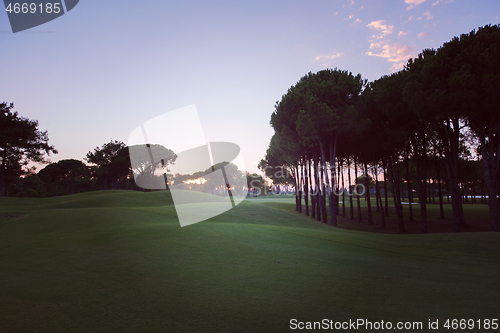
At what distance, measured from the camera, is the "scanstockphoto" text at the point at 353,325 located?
155 inches

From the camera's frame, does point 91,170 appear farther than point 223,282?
Yes

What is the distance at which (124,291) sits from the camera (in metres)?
5.18

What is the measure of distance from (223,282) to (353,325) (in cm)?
271

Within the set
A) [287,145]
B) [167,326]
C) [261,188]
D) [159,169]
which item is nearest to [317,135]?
[287,145]

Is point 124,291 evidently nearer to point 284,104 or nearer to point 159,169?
point 284,104

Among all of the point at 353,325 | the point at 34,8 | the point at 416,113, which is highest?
the point at 34,8

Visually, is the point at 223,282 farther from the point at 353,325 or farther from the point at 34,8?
the point at 34,8

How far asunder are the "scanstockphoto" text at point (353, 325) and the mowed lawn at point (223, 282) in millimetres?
102

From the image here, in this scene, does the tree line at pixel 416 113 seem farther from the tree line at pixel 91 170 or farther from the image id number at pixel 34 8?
the tree line at pixel 91 170

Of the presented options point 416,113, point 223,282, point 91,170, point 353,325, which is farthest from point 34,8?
point 91,170

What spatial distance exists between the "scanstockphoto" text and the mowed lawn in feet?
0.34

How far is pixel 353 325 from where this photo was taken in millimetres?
4000

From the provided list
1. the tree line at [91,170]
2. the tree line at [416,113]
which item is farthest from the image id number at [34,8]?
the tree line at [91,170]

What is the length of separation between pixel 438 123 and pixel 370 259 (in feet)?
53.7
